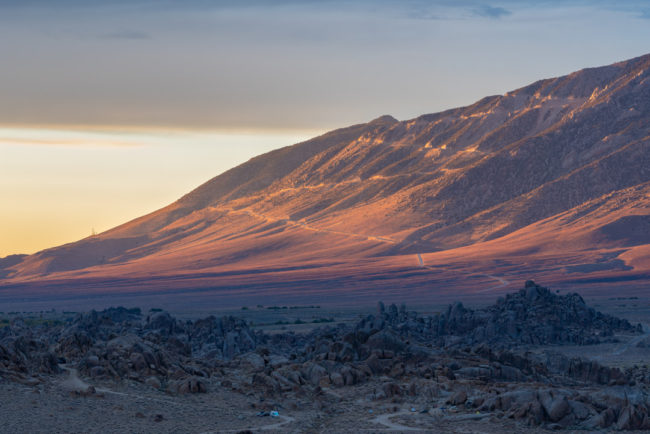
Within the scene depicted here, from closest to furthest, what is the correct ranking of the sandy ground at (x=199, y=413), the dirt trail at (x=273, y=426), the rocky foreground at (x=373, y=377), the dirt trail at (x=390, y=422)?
1. the sandy ground at (x=199, y=413)
2. the dirt trail at (x=273, y=426)
3. the dirt trail at (x=390, y=422)
4. the rocky foreground at (x=373, y=377)

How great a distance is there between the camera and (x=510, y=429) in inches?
949

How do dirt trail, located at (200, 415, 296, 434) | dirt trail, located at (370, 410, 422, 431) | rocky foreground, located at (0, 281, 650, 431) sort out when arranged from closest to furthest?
dirt trail, located at (200, 415, 296, 434)
dirt trail, located at (370, 410, 422, 431)
rocky foreground, located at (0, 281, 650, 431)

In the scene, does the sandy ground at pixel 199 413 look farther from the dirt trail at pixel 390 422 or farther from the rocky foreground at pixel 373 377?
the rocky foreground at pixel 373 377

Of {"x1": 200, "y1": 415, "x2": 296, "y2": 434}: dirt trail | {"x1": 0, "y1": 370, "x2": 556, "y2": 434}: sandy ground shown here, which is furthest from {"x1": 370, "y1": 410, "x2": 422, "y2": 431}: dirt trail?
{"x1": 200, "y1": 415, "x2": 296, "y2": 434}: dirt trail

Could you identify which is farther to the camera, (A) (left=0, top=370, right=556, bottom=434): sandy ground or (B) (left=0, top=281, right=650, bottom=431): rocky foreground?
(B) (left=0, top=281, right=650, bottom=431): rocky foreground

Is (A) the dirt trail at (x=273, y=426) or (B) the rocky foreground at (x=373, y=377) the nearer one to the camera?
(A) the dirt trail at (x=273, y=426)

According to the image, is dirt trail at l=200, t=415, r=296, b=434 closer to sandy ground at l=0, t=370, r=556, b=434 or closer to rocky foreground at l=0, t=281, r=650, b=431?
sandy ground at l=0, t=370, r=556, b=434

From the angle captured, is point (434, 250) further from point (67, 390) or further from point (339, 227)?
point (67, 390)

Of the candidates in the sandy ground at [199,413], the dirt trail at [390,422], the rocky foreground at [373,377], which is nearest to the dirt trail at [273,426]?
the sandy ground at [199,413]

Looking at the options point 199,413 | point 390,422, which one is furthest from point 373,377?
point 199,413

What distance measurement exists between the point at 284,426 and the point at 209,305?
100443mm

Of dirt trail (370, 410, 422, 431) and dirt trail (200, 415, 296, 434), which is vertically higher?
dirt trail (200, 415, 296, 434)

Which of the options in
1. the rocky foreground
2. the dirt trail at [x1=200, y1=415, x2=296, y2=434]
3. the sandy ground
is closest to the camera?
the sandy ground

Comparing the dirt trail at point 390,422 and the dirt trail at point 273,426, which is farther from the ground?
the dirt trail at point 273,426
